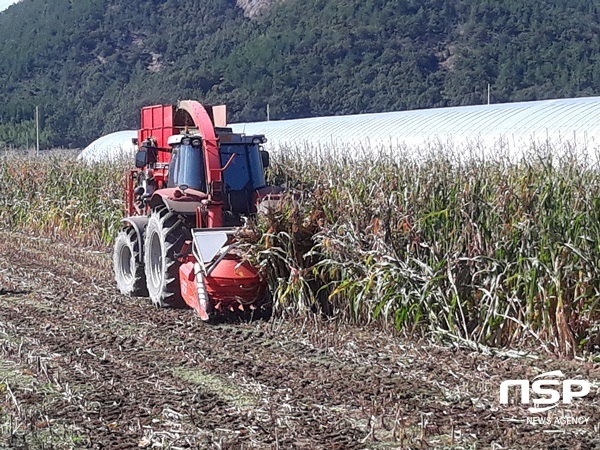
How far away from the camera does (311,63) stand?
54031 mm

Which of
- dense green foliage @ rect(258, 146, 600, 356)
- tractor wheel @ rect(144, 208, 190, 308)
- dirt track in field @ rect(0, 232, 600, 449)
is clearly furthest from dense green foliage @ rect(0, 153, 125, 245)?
dirt track in field @ rect(0, 232, 600, 449)

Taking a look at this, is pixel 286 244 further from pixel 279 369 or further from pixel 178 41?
pixel 178 41

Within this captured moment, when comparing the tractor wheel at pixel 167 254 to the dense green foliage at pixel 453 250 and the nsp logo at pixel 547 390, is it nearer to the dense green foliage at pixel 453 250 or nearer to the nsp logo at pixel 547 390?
the dense green foliage at pixel 453 250

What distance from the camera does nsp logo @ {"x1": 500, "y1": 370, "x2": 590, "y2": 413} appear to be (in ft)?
21.3

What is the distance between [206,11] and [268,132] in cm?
5903

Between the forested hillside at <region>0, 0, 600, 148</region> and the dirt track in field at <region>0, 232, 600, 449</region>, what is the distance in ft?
119

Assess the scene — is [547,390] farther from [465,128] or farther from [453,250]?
[465,128]

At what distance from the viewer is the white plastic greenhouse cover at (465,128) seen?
1398 centimetres

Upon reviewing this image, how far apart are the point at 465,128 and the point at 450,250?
8.07 meters

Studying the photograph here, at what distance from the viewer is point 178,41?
7506 cm

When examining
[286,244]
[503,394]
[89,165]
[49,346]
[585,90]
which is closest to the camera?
[503,394]

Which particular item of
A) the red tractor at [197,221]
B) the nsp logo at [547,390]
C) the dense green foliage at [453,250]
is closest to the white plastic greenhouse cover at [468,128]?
the red tractor at [197,221]

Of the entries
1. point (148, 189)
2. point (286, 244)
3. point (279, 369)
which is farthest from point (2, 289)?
point (279, 369)

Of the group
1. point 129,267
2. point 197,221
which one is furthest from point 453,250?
point 129,267
